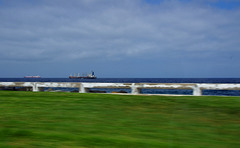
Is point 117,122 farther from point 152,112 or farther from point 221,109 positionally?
point 221,109

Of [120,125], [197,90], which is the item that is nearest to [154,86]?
[197,90]

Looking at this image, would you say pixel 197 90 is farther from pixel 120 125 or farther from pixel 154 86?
pixel 120 125

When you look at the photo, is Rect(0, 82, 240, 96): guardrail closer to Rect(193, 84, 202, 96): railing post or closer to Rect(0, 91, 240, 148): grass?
Rect(193, 84, 202, 96): railing post

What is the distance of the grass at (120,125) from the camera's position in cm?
456

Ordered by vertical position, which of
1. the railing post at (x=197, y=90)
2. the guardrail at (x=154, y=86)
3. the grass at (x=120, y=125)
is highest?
the guardrail at (x=154, y=86)

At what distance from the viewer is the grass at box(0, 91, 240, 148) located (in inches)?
179

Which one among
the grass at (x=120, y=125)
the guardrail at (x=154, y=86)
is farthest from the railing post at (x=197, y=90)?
the grass at (x=120, y=125)

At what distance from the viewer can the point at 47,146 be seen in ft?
14.1

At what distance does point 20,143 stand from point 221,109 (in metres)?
5.65

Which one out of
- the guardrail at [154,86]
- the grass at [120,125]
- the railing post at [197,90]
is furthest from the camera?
the railing post at [197,90]

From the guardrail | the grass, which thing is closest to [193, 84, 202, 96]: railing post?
the guardrail

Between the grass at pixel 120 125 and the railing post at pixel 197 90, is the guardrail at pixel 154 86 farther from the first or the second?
the grass at pixel 120 125

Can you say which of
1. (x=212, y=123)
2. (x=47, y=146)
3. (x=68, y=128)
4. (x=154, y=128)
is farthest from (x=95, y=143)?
(x=212, y=123)

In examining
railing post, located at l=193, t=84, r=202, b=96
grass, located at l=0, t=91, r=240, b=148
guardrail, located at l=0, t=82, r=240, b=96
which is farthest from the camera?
railing post, located at l=193, t=84, r=202, b=96
